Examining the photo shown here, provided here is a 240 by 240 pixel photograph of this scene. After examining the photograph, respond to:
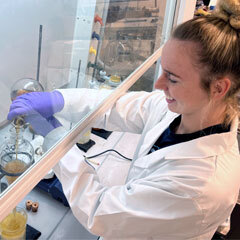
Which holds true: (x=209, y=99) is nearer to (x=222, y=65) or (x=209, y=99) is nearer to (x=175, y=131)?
(x=222, y=65)

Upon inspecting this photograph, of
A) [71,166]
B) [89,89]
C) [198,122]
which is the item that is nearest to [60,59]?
[89,89]

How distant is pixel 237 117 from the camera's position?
0.87 metres

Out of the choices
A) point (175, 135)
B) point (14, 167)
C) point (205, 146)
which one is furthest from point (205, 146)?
point (14, 167)

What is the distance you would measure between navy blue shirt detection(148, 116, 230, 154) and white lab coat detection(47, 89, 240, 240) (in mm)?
36

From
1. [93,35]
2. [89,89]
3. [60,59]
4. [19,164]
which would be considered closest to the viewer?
[19,164]

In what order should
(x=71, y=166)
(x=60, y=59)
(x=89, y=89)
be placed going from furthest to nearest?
(x=89, y=89)
(x=60, y=59)
(x=71, y=166)

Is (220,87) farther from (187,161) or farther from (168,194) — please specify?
(168,194)

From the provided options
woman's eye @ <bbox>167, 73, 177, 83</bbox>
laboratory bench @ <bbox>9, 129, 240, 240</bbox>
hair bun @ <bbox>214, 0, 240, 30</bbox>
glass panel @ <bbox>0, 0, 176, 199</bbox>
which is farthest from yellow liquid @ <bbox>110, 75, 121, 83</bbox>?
hair bun @ <bbox>214, 0, 240, 30</bbox>

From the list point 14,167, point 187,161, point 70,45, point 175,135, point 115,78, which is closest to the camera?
point 14,167

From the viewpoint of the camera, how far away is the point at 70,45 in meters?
1.06

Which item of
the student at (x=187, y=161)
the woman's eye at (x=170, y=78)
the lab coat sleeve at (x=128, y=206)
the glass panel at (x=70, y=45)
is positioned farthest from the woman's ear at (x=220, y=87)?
the glass panel at (x=70, y=45)

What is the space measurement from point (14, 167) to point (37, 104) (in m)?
0.22

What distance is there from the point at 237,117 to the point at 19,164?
0.69m

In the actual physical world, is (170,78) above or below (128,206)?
above
